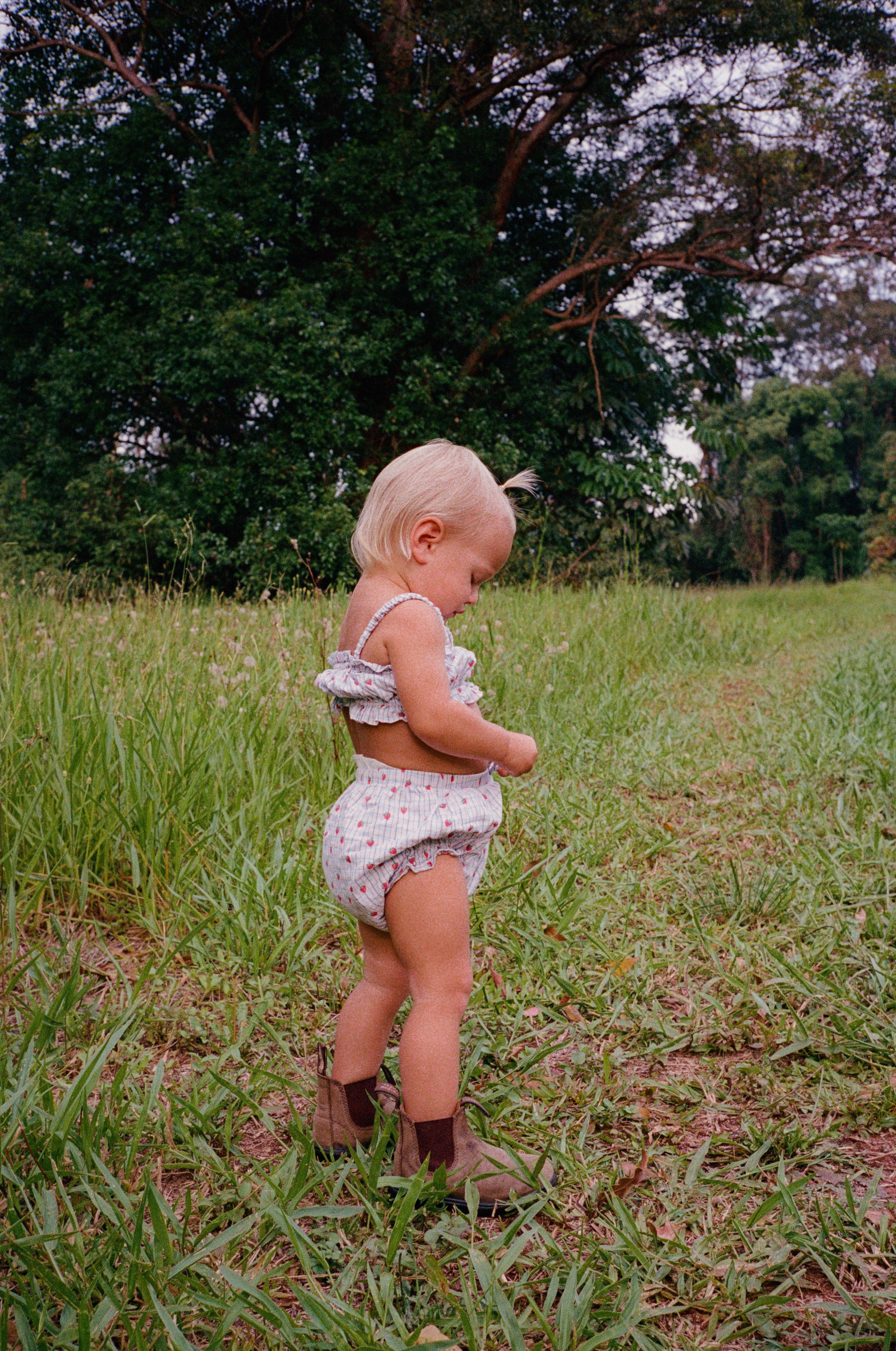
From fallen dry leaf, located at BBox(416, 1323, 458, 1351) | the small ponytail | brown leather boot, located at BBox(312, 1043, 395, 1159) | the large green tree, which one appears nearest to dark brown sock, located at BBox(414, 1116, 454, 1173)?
brown leather boot, located at BBox(312, 1043, 395, 1159)

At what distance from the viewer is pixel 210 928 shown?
8.63 ft

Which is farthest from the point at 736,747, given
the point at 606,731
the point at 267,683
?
the point at 267,683

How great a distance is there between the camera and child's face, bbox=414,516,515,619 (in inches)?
68.1

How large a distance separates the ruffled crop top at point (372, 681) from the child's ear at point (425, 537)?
7 centimetres

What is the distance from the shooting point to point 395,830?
1631mm

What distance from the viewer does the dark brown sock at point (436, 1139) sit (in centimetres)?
166

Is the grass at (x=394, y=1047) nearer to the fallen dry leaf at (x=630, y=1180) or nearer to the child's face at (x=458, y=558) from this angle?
the fallen dry leaf at (x=630, y=1180)

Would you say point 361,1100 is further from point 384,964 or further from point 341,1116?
point 384,964

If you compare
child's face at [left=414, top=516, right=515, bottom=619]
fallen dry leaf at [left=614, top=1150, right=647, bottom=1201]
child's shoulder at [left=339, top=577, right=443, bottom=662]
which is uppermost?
child's face at [left=414, top=516, right=515, bottom=619]

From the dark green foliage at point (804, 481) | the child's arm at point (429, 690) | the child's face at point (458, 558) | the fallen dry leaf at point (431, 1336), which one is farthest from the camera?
the dark green foliage at point (804, 481)

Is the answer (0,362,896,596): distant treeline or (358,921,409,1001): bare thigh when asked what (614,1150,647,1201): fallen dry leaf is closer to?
(358,921,409,1001): bare thigh

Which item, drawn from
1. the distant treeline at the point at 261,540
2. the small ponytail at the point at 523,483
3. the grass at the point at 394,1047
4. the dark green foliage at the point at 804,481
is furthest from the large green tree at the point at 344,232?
the dark green foliage at the point at 804,481

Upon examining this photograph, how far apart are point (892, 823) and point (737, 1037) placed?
5.35ft

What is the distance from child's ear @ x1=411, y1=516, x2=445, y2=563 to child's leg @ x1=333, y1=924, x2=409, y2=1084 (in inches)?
27.8
